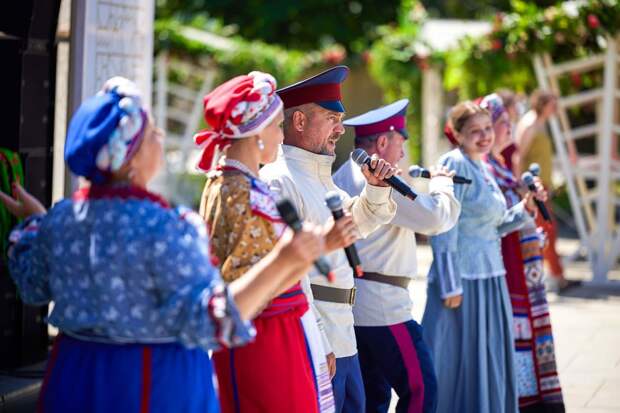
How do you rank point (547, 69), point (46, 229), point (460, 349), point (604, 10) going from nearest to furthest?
point (46, 229) < point (460, 349) < point (604, 10) < point (547, 69)

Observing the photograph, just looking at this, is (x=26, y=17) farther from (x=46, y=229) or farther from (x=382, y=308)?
(x=46, y=229)

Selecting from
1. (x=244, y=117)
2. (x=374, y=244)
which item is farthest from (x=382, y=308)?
(x=244, y=117)

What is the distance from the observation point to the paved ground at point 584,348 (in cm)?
621

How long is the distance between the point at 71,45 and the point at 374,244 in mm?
2432

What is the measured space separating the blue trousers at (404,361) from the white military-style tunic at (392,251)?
0.17ft

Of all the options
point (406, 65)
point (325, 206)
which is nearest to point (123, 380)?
point (325, 206)

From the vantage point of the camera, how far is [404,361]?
15.6ft

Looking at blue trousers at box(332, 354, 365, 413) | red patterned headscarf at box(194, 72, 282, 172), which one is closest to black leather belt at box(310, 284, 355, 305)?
blue trousers at box(332, 354, 365, 413)

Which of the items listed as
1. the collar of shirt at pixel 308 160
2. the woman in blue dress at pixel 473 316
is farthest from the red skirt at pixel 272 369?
the woman in blue dress at pixel 473 316

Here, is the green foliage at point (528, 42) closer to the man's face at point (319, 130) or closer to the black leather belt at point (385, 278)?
the black leather belt at point (385, 278)

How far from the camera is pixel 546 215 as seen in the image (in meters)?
5.67

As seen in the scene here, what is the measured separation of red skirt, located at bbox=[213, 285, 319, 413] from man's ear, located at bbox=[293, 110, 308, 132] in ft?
3.06

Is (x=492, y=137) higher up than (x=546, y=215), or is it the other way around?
(x=492, y=137)

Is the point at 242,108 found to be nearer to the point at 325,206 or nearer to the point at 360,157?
the point at 325,206
